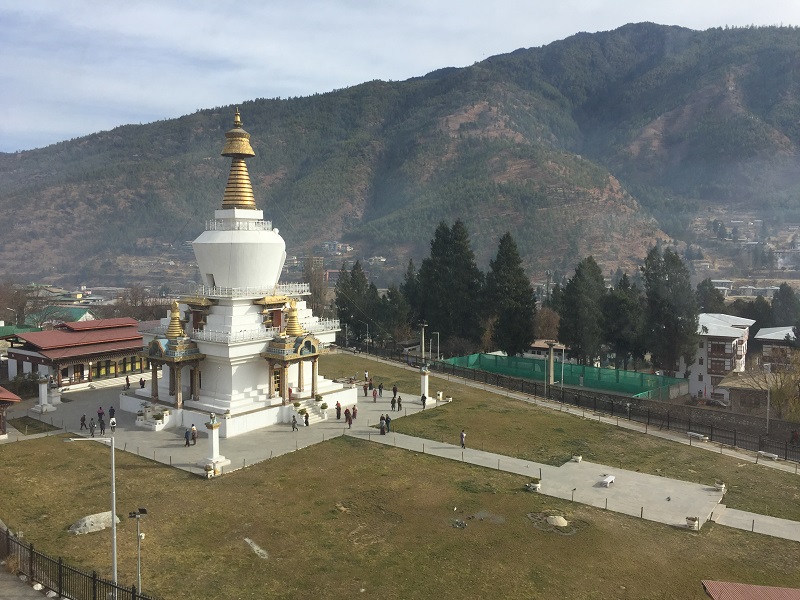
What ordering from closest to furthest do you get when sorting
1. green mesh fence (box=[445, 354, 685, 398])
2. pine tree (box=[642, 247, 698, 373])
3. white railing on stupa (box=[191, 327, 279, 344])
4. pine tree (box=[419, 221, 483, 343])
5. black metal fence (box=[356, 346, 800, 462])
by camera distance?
1. black metal fence (box=[356, 346, 800, 462])
2. white railing on stupa (box=[191, 327, 279, 344])
3. green mesh fence (box=[445, 354, 685, 398])
4. pine tree (box=[642, 247, 698, 373])
5. pine tree (box=[419, 221, 483, 343])

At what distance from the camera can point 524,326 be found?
5356 centimetres

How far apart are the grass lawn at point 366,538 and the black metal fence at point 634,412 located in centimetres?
1323

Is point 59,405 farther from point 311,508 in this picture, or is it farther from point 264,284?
point 311,508

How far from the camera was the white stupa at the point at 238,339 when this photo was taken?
33500 millimetres

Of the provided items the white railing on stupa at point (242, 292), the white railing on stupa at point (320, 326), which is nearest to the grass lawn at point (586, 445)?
the white railing on stupa at point (320, 326)

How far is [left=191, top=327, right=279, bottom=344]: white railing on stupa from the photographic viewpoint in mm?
33062

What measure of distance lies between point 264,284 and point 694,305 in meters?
33.5

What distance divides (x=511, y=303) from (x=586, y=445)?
23.3 meters

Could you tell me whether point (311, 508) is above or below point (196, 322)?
below

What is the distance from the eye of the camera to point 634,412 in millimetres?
37000

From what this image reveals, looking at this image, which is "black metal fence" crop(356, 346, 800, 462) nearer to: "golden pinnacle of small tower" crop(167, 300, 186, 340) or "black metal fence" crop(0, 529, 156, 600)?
"golden pinnacle of small tower" crop(167, 300, 186, 340)

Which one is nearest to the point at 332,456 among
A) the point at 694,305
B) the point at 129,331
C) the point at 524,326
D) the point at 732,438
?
the point at 732,438

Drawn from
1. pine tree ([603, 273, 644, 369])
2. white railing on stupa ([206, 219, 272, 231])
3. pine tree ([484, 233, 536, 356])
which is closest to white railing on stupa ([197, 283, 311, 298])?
white railing on stupa ([206, 219, 272, 231])

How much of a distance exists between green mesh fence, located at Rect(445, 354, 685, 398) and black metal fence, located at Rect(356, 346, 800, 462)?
5.11ft
